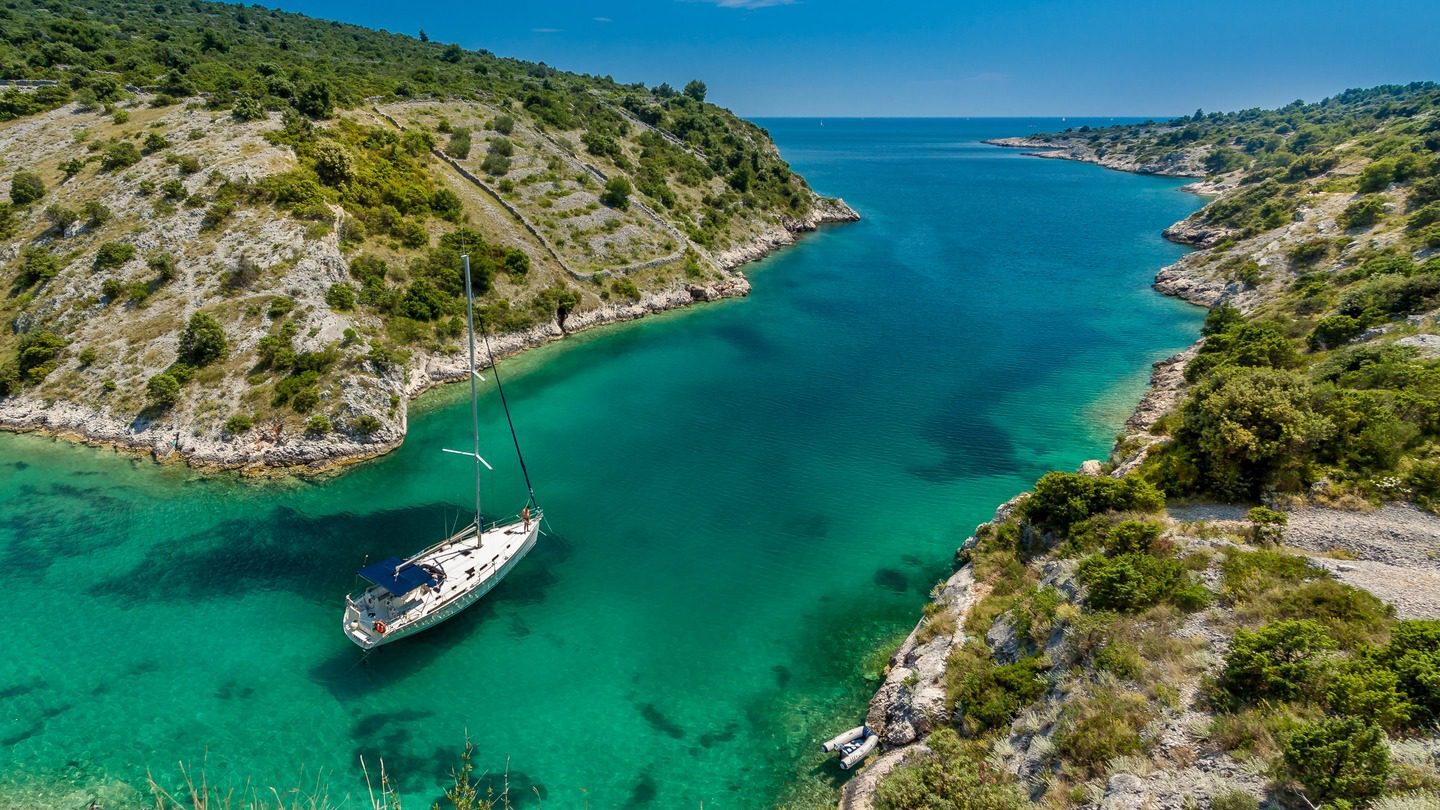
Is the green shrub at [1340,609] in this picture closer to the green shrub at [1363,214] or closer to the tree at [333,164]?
the green shrub at [1363,214]

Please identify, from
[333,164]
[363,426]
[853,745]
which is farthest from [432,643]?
[333,164]

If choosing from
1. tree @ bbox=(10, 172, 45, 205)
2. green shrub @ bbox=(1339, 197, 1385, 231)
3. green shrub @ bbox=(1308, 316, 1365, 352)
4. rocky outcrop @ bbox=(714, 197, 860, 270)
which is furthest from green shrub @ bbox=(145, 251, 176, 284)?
green shrub @ bbox=(1339, 197, 1385, 231)

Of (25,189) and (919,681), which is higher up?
(25,189)

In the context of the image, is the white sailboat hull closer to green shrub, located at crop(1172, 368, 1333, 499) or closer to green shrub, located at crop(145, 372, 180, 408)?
green shrub, located at crop(145, 372, 180, 408)

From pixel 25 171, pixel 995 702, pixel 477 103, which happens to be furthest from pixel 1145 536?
pixel 477 103

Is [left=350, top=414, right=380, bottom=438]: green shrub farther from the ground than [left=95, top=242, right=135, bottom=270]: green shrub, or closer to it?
closer to it

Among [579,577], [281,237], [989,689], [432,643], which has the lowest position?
[432,643]

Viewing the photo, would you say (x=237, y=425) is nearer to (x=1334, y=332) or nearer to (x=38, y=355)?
(x=38, y=355)
